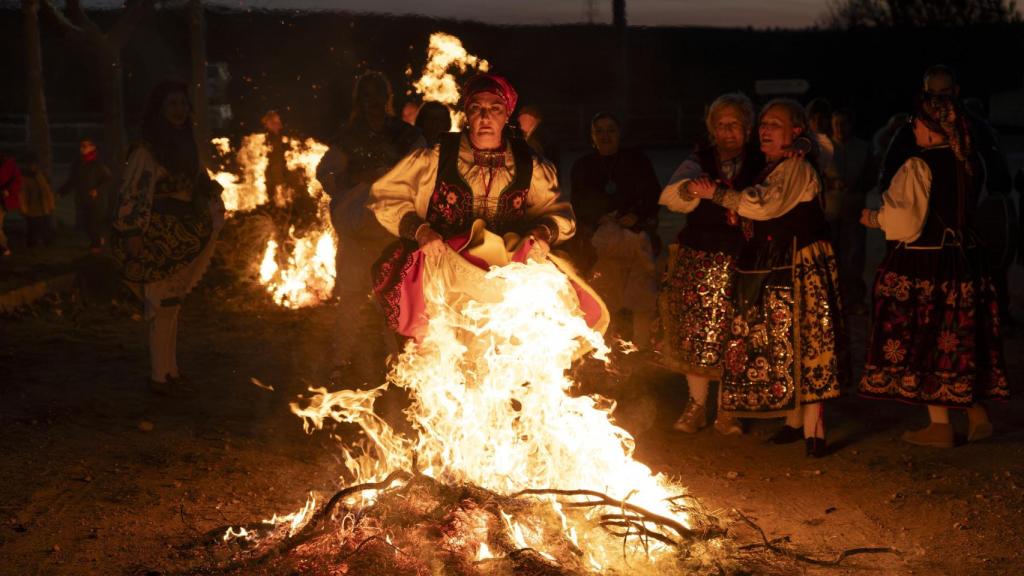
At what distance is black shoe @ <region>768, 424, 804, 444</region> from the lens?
6.70 meters

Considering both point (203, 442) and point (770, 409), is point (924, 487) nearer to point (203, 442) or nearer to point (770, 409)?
point (770, 409)

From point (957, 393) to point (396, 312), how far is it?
10.7ft

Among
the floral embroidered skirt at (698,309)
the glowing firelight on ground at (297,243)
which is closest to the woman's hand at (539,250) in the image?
the floral embroidered skirt at (698,309)

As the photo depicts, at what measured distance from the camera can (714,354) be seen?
6.50m

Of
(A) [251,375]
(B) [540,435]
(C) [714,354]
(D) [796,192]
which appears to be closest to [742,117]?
(D) [796,192]

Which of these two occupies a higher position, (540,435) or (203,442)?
(540,435)

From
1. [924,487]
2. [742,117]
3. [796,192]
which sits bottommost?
[924,487]

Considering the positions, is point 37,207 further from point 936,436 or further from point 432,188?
point 936,436

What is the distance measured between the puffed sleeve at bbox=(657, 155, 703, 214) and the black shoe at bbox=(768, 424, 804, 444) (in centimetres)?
150

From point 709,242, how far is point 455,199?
5.69 feet

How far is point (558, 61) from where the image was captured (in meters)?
44.8

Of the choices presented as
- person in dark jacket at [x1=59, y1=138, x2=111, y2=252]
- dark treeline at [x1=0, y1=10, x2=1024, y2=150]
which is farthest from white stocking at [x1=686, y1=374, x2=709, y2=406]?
dark treeline at [x1=0, y1=10, x2=1024, y2=150]

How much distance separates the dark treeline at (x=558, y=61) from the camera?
34.8 metres

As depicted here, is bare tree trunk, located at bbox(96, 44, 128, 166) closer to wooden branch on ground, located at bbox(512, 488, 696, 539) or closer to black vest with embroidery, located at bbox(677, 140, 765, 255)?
black vest with embroidery, located at bbox(677, 140, 765, 255)
